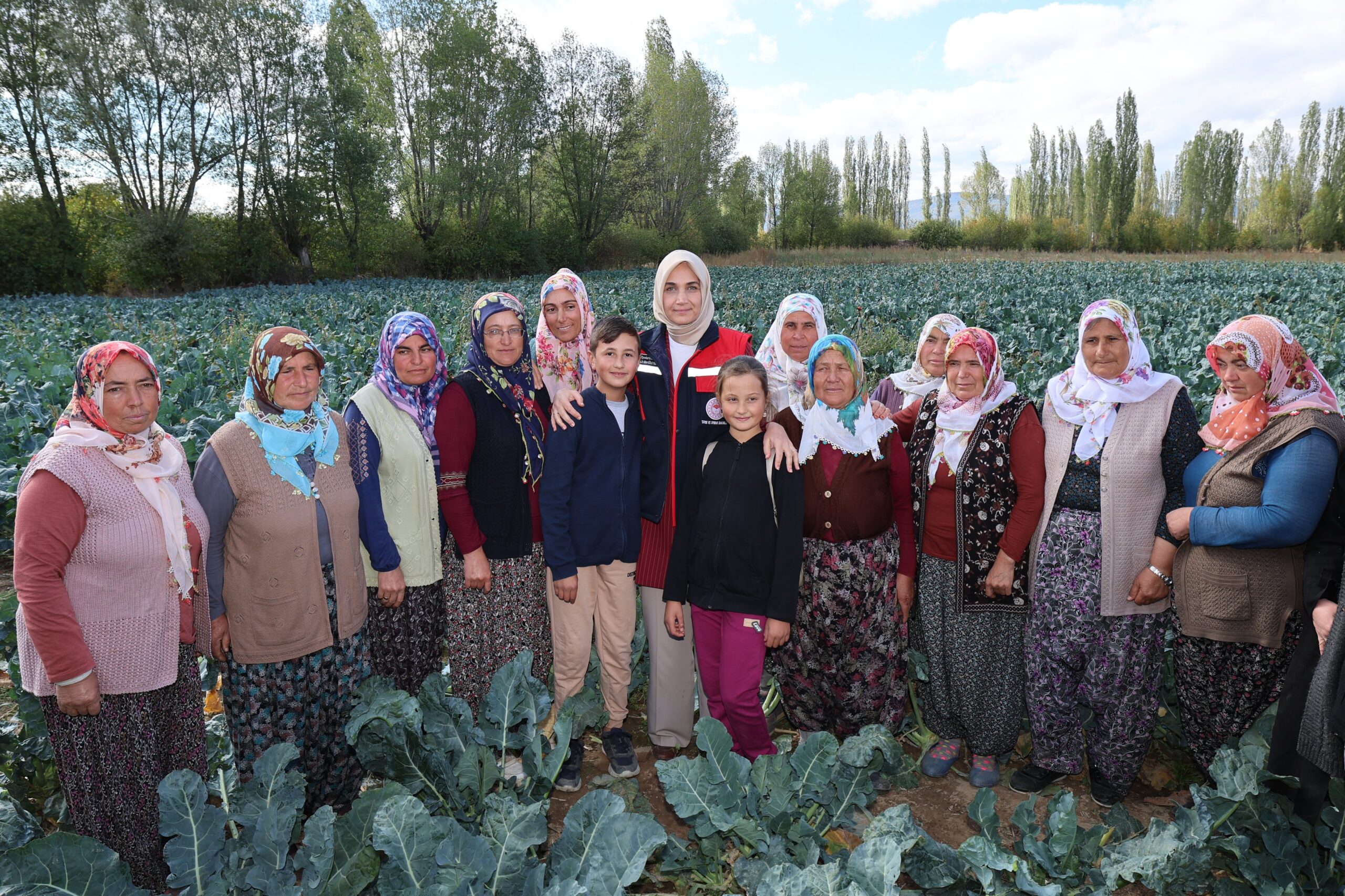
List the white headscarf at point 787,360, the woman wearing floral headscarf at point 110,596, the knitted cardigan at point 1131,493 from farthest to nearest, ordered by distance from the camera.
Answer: the white headscarf at point 787,360, the knitted cardigan at point 1131,493, the woman wearing floral headscarf at point 110,596

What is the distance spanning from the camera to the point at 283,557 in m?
2.79

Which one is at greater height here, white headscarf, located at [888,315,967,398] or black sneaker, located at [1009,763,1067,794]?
white headscarf, located at [888,315,967,398]

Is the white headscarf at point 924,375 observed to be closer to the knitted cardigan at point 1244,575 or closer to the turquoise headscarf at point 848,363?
the turquoise headscarf at point 848,363

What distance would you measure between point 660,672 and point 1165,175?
106 m

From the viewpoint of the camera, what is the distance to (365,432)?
3.09 metres

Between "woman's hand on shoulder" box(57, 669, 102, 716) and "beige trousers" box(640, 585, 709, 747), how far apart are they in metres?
2.02

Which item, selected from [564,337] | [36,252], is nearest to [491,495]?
[564,337]

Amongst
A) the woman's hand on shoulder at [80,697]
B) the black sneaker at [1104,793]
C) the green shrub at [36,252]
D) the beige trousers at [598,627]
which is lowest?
the black sneaker at [1104,793]

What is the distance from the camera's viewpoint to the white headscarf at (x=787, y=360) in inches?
151

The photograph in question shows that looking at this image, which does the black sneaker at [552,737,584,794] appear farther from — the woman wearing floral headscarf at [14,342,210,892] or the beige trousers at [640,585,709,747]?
the woman wearing floral headscarf at [14,342,210,892]

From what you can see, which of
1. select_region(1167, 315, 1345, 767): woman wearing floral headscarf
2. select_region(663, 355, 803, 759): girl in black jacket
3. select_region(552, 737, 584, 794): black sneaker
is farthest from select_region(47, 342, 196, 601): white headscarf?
select_region(1167, 315, 1345, 767): woman wearing floral headscarf

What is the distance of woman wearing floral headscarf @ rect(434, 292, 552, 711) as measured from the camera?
317cm

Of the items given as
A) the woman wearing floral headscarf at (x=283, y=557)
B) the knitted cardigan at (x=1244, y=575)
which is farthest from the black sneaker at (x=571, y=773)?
the knitted cardigan at (x=1244, y=575)

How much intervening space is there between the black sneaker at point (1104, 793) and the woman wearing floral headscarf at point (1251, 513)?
48cm
